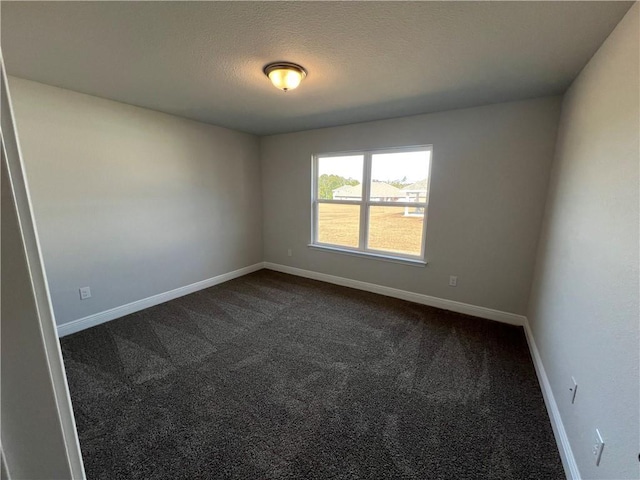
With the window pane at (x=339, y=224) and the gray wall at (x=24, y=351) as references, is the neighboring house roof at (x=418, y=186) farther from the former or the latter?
the gray wall at (x=24, y=351)

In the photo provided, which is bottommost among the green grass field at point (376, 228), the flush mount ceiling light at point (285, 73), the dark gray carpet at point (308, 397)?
the dark gray carpet at point (308, 397)

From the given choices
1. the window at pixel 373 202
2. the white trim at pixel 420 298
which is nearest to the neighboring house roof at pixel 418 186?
the window at pixel 373 202

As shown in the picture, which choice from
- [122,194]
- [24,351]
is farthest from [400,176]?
[24,351]

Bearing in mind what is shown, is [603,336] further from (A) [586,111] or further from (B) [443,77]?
(B) [443,77]

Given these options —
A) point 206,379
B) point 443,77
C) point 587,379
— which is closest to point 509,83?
point 443,77

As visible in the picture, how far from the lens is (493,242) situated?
2.91 m

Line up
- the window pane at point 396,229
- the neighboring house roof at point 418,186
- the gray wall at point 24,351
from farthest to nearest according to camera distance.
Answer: the window pane at point 396,229
the neighboring house roof at point 418,186
the gray wall at point 24,351

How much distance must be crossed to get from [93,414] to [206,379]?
68 centimetres

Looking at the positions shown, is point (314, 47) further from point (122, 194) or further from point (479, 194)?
point (122, 194)

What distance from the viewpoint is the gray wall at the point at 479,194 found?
2.63 meters

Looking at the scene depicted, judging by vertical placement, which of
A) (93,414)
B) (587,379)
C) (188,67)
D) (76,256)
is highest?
(188,67)

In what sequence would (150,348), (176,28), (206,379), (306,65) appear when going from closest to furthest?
1. (176,28)
2. (306,65)
3. (206,379)
4. (150,348)

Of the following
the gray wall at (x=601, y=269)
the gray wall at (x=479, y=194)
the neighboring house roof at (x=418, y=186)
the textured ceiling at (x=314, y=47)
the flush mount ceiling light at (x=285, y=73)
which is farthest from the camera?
the neighboring house roof at (x=418, y=186)

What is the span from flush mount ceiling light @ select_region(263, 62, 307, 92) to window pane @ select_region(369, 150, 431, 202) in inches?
69.8
